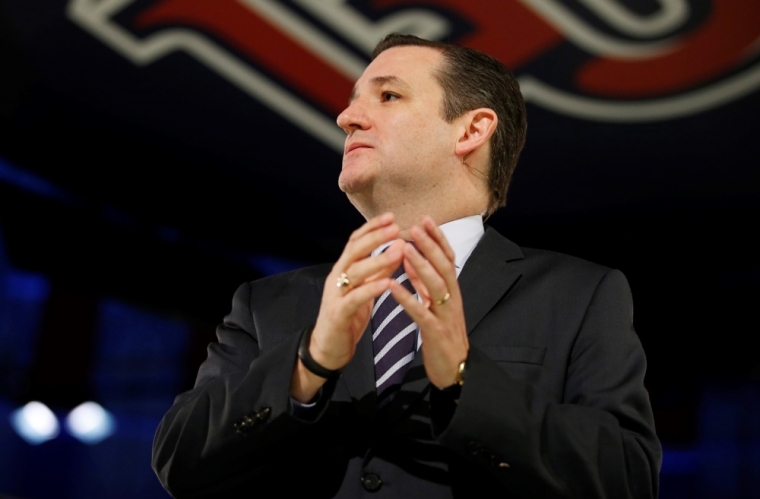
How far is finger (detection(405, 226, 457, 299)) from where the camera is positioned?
3.96 feet

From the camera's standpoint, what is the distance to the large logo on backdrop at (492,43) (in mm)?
2906

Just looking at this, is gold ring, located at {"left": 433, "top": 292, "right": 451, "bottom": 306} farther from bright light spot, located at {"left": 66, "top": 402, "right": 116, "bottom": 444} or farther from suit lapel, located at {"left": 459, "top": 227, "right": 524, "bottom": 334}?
bright light spot, located at {"left": 66, "top": 402, "right": 116, "bottom": 444}

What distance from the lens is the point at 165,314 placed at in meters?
3.38

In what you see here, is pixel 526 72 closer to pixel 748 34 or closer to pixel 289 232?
pixel 748 34

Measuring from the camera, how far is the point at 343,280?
125 centimetres

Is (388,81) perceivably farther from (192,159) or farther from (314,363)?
(192,159)

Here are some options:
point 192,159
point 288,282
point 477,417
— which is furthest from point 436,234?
point 192,159

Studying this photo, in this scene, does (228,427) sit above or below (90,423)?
below

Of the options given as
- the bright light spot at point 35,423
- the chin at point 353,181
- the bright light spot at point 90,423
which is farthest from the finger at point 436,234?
the bright light spot at point 35,423

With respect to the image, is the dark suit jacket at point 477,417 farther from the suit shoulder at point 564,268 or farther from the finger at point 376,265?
the finger at point 376,265

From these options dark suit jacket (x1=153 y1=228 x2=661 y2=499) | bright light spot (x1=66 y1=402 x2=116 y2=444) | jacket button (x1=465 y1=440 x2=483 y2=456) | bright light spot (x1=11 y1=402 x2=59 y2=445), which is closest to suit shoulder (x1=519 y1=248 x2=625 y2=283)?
dark suit jacket (x1=153 y1=228 x2=661 y2=499)

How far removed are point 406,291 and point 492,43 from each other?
2.09 meters

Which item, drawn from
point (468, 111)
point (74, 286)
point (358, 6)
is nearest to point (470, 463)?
point (468, 111)

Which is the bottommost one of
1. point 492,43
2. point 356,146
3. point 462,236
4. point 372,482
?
point 372,482
